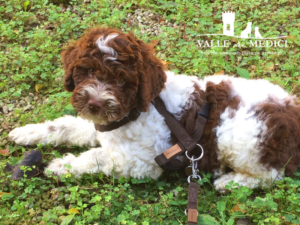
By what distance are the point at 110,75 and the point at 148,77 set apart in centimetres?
38

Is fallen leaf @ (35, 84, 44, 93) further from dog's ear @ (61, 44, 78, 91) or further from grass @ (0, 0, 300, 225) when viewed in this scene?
dog's ear @ (61, 44, 78, 91)

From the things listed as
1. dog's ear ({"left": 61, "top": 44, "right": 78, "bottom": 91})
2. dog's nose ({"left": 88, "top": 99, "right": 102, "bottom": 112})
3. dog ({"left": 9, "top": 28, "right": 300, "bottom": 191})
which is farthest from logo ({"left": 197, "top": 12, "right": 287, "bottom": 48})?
dog's nose ({"left": 88, "top": 99, "right": 102, "bottom": 112})

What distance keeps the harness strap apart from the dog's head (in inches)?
11.9

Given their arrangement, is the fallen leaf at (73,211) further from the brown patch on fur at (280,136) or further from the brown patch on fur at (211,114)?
the brown patch on fur at (280,136)

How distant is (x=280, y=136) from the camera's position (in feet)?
10.9

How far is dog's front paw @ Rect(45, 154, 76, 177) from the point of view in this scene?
3.78 m

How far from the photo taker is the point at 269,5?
20.8 ft

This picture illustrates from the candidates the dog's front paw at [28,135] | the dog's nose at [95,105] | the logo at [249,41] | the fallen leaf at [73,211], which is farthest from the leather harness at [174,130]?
the logo at [249,41]

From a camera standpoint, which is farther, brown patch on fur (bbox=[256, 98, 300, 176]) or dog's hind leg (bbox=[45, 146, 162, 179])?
dog's hind leg (bbox=[45, 146, 162, 179])

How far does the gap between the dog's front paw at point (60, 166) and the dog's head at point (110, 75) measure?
882 mm

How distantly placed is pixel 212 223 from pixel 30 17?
15.9 feet

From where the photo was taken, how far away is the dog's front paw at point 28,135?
13.7 feet

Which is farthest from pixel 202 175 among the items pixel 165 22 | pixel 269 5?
pixel 269 5

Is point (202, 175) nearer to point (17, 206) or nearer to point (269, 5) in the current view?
point (17, 206)
